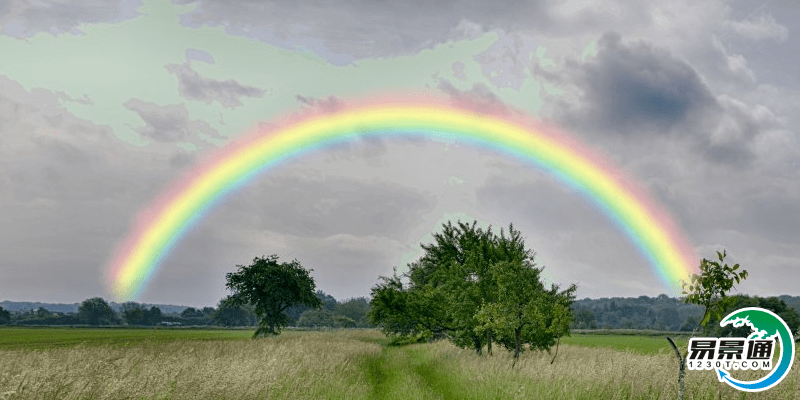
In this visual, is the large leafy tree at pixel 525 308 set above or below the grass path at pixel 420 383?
above

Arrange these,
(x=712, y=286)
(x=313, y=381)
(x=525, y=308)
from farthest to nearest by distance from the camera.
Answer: (x=525, y=308), (x=313, y=381), (x=712, y=286)

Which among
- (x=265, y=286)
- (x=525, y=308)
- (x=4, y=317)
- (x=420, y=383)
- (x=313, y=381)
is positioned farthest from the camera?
(x=4, y=317)

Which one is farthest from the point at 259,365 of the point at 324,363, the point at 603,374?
the point at 603,374

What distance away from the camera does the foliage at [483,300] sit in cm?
2548

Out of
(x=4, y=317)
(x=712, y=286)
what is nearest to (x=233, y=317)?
(x=4, y=317)

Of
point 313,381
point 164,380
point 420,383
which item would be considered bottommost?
point 420,383

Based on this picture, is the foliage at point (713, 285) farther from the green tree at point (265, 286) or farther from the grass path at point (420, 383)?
the green tree at point (265, 286)

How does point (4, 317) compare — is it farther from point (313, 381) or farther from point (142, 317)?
point (313, 381)

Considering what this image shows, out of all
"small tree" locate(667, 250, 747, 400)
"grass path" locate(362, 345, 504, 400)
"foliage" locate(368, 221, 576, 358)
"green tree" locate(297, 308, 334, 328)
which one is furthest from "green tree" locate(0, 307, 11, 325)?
"small tree" locate(667, 250, 747, 400)

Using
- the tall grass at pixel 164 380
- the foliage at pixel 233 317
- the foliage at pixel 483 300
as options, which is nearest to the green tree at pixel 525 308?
the foliage at pixel 483 300

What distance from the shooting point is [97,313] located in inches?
6649

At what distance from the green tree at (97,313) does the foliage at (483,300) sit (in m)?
151

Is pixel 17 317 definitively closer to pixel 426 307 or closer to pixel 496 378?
pixel 426 307

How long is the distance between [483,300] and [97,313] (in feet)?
561
